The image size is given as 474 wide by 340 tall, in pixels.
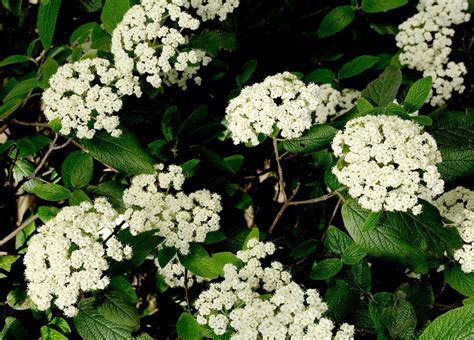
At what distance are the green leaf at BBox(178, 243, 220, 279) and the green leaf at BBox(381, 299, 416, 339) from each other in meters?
0.81

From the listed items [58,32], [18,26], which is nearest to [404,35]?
[58,32]

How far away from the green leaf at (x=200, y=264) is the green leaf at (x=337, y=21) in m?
1.78

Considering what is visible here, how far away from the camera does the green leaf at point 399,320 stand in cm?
222

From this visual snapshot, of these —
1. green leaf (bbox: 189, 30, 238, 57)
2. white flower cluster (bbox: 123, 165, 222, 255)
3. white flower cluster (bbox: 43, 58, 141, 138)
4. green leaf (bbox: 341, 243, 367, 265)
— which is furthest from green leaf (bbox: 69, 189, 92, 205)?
green leaf (bbox: 341, 243, 367, 265)

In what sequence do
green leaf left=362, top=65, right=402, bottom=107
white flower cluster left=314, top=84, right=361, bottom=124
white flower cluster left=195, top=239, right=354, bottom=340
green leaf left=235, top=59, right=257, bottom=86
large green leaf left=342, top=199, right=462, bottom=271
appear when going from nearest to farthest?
white flower cluster left=195, top=239, right=354, bottom=340 < large green leaf left=342, top=199, right=462, bottom=271 < green leaf left=362, top=65, right=402, bottom=107 < white flower cluster left=314, top=84, right=361, bottom=124 < green leaf left=235, top=59, right=257, bottom=86

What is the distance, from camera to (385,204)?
7.30 feet

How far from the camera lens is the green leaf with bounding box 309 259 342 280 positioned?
262 cm

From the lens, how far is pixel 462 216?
2.66 meters

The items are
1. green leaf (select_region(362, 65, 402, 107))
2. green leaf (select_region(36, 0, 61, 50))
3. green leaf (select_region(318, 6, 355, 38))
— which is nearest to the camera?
green leaf (select_region(36, 0, 61, 50))

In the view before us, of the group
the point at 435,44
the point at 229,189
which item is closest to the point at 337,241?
the point at 229,189

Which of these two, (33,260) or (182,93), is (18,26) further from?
(33,260)

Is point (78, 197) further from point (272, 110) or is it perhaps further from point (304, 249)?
point (304, 249)

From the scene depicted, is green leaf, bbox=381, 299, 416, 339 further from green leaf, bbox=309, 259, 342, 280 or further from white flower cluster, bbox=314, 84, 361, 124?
white flower cluster, bbox=314, 84, 361, 124

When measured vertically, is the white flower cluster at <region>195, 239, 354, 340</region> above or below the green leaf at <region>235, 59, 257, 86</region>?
below
